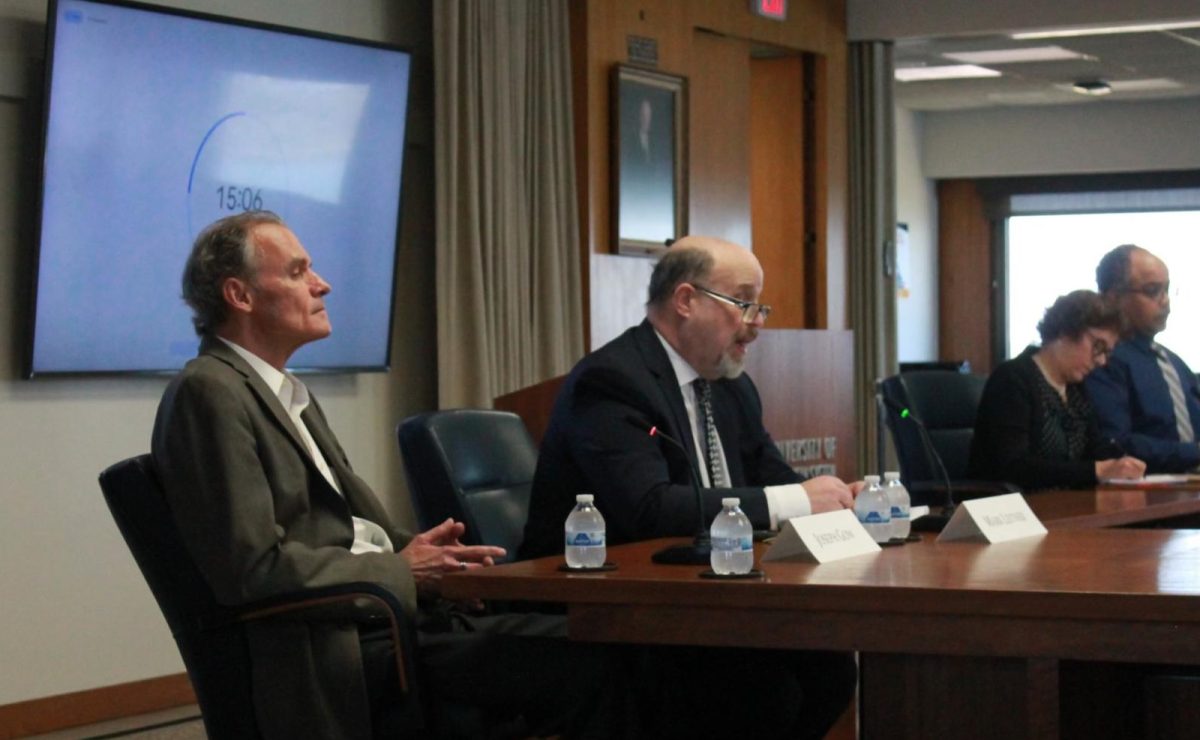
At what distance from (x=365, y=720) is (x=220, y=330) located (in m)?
0.74

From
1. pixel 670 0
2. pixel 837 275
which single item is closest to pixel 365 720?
pixel 670 0

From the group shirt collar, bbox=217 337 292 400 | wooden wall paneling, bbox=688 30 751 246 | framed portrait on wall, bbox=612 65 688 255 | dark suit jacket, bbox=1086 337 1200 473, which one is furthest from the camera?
wooden wall paneling, bbox=688 30 751 246

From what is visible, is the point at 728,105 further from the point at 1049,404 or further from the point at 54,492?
the point at 54,492

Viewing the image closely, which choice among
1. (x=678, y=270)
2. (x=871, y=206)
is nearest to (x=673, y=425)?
(x=678, y=270)

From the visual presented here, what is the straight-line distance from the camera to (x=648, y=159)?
6.44 meters

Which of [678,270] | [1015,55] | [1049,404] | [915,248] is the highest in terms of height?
[1015,55]

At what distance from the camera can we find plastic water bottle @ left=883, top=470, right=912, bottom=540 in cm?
294

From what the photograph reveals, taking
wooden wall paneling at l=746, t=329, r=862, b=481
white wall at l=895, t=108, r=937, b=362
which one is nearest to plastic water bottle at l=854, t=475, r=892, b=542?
wooden wall paneling at l=746, t=329, r=862, b=481

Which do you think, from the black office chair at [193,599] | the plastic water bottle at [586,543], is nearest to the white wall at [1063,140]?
the plastic water bottle at [586,543]

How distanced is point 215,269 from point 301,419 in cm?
31

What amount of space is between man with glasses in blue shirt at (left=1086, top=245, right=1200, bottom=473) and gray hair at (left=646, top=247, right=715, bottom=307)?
218cm

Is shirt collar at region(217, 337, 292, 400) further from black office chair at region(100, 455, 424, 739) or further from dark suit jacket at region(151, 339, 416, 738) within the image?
black office chair at region(100, 455, 424, 739)

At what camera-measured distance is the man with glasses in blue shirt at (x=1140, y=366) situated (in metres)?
5.13

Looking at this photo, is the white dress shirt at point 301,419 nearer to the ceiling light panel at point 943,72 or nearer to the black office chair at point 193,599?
the black office chair at point 193,599
